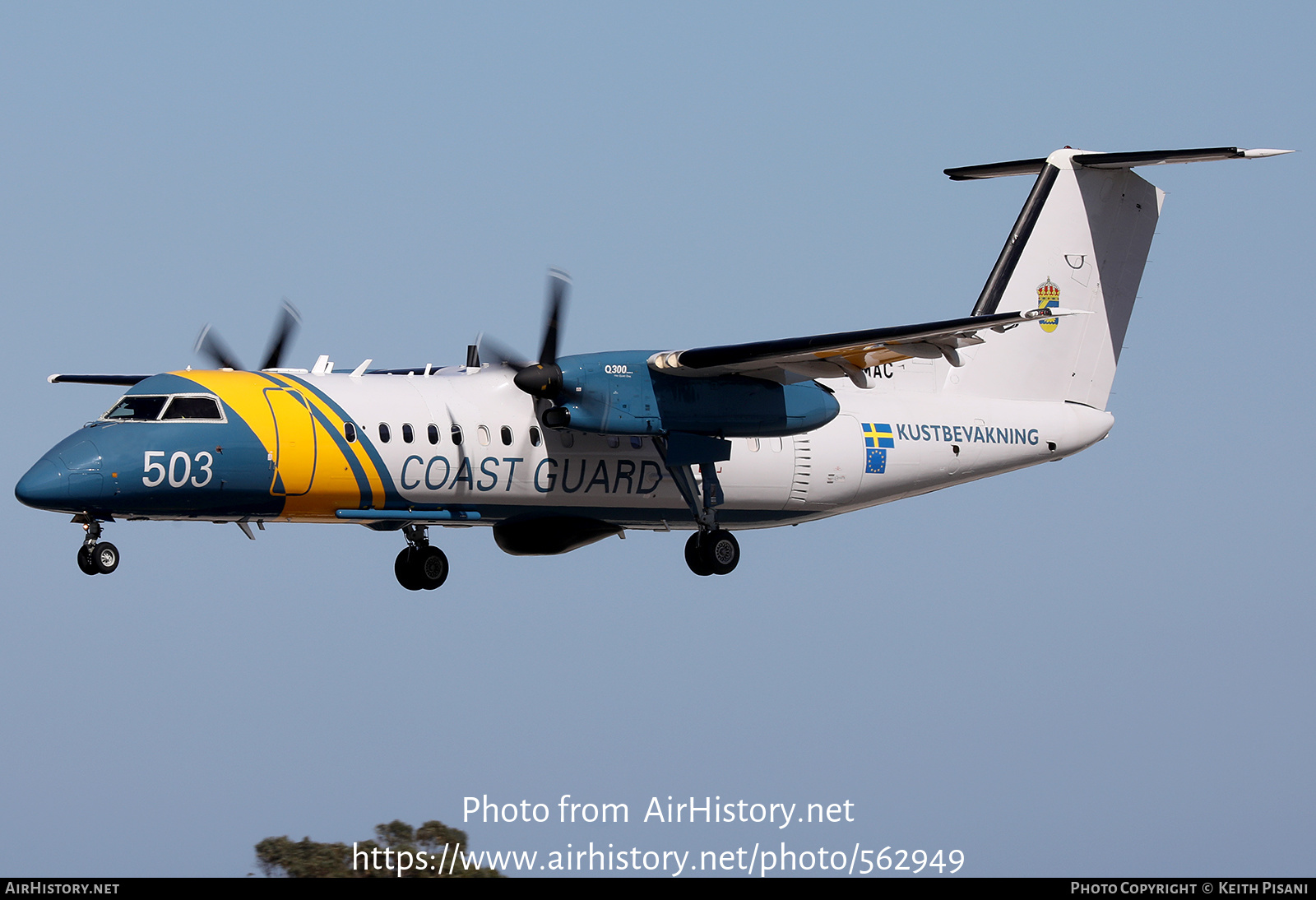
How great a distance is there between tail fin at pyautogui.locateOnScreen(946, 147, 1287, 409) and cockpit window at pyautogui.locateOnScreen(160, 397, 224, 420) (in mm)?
10456

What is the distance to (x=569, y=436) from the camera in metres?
20.8

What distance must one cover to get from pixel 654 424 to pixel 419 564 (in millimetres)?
3450

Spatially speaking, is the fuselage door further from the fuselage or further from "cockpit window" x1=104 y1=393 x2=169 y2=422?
"cockpit window" x1=104 y1=393 x2=169 y2=422

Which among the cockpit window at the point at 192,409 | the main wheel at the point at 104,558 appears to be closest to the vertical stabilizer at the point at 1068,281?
the cockpit window at the point at 192,409

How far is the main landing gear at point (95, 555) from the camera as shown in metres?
17.8

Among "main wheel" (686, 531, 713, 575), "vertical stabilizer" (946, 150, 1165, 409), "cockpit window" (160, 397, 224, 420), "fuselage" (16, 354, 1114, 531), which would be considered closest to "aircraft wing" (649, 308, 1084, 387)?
"fuselage" (16, 354, 1114, 531)

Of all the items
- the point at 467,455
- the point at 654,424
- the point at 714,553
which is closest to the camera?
the point at 467,455

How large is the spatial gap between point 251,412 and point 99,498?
6.17 ft

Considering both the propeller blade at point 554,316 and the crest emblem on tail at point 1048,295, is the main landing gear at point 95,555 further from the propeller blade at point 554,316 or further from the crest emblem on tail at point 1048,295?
the crest emblem on tail at point 1048,295

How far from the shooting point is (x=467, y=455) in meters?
20.0

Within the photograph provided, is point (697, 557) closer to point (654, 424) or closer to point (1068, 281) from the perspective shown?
point (654, 424)

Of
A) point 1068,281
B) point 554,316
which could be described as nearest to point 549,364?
point 554,316
